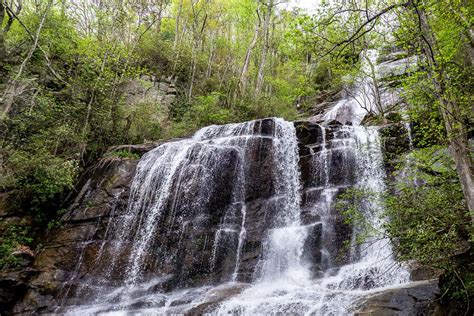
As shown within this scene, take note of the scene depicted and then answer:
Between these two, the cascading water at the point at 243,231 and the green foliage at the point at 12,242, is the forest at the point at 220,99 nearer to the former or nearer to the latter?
the green foliage at the point at 12,242

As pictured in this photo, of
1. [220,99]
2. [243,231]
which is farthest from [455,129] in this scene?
[220,99]

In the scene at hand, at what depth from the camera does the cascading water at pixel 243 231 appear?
353 inches

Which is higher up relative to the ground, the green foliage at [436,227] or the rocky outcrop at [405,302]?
the green foliage at [436,227]

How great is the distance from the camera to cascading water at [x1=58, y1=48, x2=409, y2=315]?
353 inches

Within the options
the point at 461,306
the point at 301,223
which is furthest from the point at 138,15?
the point at 461,306

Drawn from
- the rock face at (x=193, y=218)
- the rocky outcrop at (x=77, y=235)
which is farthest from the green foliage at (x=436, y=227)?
the rocky outcrop at (x=77, y=235)

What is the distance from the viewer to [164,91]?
2167 centimetres

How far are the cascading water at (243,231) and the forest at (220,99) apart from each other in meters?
0.99

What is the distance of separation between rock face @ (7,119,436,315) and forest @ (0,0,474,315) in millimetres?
791

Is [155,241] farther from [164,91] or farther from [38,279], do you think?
[164,91]

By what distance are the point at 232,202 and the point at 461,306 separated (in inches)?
294

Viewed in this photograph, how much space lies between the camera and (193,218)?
463 inches

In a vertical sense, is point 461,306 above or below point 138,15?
below

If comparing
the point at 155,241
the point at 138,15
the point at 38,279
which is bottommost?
the point at 38,279
